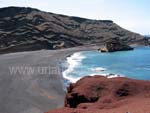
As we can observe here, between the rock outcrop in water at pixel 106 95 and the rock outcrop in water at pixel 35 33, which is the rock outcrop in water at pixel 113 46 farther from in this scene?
the rock outcrop in water at pixel 106 95

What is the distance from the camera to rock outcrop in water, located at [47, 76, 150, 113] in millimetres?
12852

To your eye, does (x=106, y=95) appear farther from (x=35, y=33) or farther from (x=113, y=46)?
(x=35, y=33)

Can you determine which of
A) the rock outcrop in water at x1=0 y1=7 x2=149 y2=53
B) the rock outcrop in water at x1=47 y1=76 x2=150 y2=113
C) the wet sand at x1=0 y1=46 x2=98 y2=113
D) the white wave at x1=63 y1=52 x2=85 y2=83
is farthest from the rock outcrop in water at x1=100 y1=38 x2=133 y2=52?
the rock outcrop in water at x1=47 y1=76 x2=150 y2=113

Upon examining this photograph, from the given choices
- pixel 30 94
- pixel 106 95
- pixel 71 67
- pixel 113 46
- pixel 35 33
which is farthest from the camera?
pixel 35 33

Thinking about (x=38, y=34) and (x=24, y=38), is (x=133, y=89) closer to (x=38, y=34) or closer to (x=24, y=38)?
(x=24, y=38)

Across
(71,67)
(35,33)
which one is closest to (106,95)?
(71,67)

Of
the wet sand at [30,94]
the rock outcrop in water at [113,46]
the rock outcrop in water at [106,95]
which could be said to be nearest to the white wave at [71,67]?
the wet sand at [30,94]

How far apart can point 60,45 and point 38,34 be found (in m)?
13.2

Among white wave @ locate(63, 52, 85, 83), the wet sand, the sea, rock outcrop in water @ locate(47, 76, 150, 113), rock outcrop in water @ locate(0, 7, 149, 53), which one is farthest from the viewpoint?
rock outcrop in water @ locate(0, 7, 149, 53)

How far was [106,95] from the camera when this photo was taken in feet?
47.5

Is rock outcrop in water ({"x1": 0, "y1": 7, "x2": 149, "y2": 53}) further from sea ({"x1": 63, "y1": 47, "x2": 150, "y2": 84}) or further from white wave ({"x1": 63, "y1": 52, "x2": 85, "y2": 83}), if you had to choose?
sea ({"x1": 63, "y1": 47, "x2": 150, "y2": 84})

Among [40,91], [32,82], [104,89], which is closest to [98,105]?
[104,89]

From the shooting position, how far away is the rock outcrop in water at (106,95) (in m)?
12.9

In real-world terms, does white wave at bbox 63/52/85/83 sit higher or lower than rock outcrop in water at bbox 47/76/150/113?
lower
